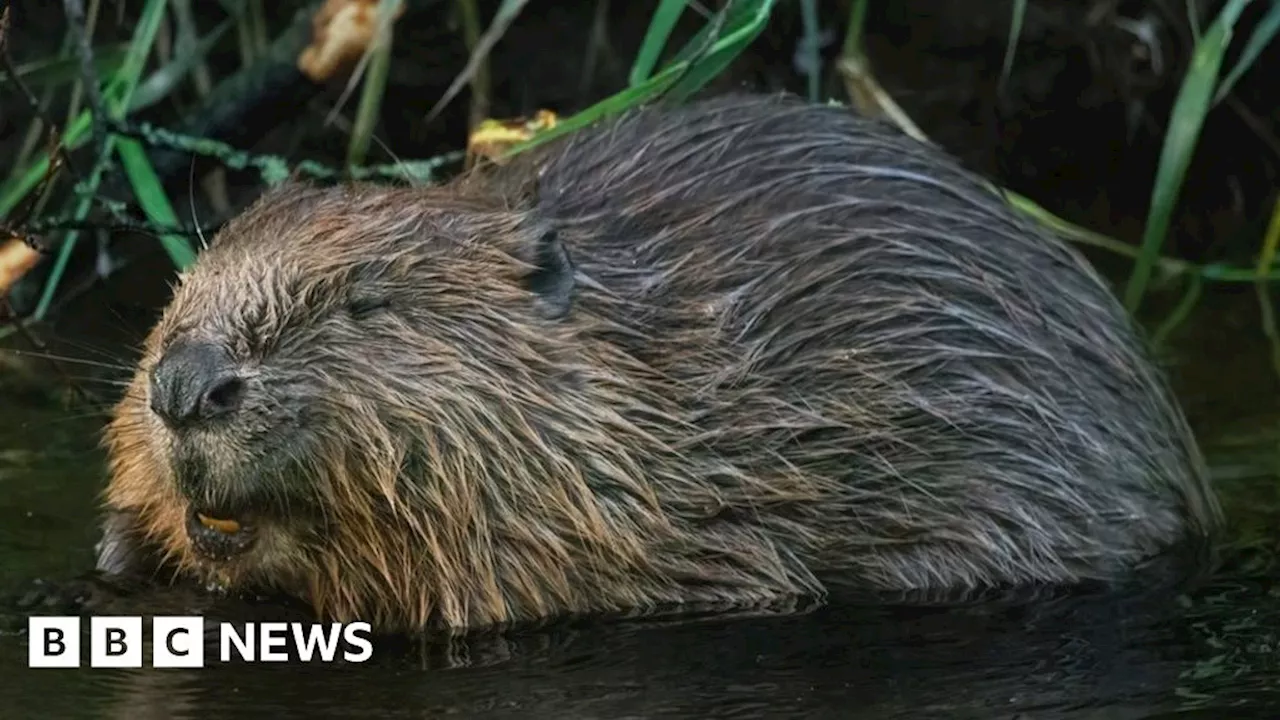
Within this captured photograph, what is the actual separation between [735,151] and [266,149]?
1904 mm

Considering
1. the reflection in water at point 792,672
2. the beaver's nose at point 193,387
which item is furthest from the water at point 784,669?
the beaver's nose at point 193,387

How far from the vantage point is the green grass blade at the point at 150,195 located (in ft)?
12.0

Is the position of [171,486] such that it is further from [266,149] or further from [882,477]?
[266,149]

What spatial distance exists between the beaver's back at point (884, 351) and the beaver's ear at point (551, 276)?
37 mm

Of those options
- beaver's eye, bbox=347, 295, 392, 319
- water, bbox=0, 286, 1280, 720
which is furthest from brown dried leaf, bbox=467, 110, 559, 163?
water, bbox=0, 286, 1280, 720

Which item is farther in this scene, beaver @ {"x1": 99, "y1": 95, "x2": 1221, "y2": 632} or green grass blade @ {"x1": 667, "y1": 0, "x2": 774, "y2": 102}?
green grass blade @ {"x1": 667, "y1": 0, "x2": 774, "y2": 102}

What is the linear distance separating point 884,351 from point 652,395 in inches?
13.5

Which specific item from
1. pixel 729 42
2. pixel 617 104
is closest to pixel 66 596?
pixel 617 104

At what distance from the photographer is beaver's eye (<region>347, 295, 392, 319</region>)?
2869 mm

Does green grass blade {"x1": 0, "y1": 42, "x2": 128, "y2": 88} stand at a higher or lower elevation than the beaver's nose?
higher

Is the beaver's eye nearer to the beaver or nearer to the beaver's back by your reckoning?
the beaver

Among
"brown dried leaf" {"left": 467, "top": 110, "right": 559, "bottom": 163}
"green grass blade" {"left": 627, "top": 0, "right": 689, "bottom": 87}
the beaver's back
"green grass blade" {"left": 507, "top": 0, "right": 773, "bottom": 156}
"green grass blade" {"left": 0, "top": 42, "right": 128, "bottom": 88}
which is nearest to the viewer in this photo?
the beaver's back

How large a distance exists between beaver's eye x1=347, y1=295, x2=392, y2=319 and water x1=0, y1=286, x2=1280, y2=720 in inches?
16.2

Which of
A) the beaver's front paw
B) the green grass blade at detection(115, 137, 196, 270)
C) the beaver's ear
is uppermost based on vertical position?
the green grass blade at detection(115, 137, 196, 270)
